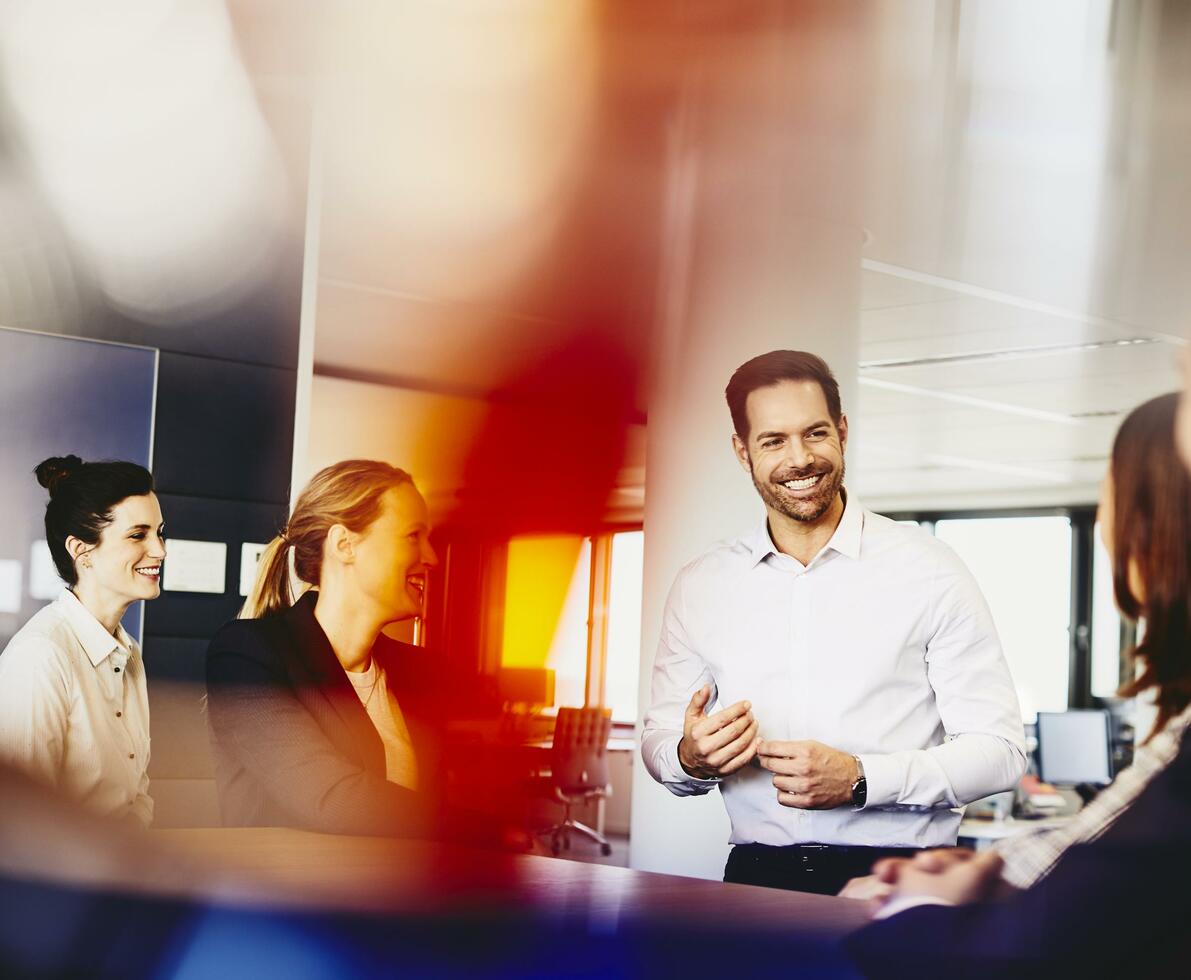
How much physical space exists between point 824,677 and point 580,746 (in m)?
0.24

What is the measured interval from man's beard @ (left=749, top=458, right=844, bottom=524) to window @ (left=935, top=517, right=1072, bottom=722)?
98 mm

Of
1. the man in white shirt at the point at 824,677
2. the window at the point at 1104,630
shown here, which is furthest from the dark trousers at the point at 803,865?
the window at the point at 1104,630

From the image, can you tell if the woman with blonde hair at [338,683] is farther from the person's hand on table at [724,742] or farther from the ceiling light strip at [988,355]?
the ceiling light strip at [988,355]

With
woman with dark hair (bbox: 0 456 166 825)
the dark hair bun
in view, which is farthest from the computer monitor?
the dark hair bun

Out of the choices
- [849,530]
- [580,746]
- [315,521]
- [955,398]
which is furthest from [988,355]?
[315,521]

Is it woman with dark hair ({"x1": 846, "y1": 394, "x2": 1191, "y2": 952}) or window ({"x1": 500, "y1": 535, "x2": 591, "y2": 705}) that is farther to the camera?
window ({"x1": 500, "y1": 535, "x2": 591, "y2": 705})

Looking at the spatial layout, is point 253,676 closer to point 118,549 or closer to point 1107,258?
point 118,549

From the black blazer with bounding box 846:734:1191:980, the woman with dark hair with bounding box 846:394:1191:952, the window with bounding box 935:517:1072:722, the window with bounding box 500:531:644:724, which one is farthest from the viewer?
the window with bounding box 500:531:644:724

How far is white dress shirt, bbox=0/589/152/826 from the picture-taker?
1322 mm

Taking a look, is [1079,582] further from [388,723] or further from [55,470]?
[55,470]

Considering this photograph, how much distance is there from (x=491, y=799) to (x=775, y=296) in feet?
1.79

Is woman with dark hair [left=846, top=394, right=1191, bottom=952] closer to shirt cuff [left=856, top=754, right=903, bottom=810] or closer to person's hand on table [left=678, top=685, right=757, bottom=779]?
shirt cuff [left=856, top=754, right=903, bottom=810]

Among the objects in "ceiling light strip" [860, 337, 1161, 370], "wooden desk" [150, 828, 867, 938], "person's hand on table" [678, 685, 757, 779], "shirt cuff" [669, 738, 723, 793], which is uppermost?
"ceiling light strip" [860, 337, 1161, 370]

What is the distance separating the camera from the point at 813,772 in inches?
48.6
